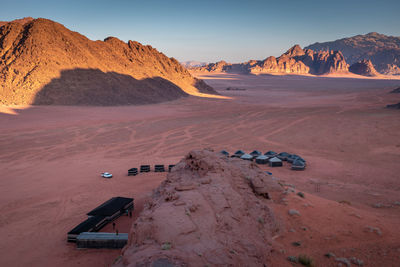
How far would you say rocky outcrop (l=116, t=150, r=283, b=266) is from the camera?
5398mm

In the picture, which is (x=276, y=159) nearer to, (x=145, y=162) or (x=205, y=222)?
(x=145, y=162)

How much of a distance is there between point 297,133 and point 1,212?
28.6m

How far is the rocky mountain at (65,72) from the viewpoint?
154ft

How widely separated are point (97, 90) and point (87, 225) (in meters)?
48.5

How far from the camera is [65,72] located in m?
51.1

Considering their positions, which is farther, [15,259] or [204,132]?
[204,132]

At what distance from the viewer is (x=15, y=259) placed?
7934mm

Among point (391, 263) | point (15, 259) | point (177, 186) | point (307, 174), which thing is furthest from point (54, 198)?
point (307, 174)

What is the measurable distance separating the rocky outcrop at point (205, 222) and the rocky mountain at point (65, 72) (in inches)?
1863

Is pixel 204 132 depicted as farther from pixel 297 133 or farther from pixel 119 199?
pixel 119 199

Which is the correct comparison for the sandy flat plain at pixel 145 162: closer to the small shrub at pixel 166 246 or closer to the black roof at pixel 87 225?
the black roof at pixel 87 225

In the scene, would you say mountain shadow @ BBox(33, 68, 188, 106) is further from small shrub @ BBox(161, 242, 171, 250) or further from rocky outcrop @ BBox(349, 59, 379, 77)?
rocky outcrop @ BBox(349, 59, 379, 77)

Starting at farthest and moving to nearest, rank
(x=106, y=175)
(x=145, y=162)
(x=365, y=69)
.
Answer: (x=365, y=69) < (x=145, y=162) < (x=106, y=175)

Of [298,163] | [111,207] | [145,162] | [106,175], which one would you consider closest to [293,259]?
[111,207]
